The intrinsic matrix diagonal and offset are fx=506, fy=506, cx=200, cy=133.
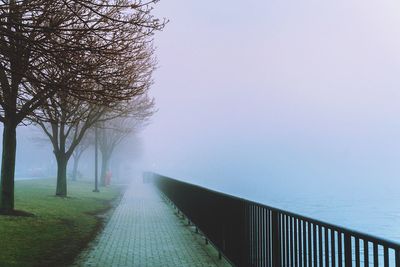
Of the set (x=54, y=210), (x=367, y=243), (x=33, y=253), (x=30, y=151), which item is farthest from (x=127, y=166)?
(x=367, y=243)

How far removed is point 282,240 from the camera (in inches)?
237

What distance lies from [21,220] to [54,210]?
404 centimetres

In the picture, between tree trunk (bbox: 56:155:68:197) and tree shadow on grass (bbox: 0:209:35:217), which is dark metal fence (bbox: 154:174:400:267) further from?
tree trunk (bbox: 56:155:68:197)

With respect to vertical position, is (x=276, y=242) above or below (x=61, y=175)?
below

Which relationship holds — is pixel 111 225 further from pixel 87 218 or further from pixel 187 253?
pixel 187 253

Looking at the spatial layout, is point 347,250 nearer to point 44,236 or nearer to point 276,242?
point 276,242

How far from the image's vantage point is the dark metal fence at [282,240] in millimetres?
4160

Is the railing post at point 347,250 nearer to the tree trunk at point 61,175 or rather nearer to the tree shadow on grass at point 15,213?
the tree shadow on grass at point 15,213

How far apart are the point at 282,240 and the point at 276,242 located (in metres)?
0.22

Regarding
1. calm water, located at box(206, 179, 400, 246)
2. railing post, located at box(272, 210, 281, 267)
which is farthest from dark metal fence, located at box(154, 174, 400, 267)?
calm water, located at box(206, 179, 400, 246)

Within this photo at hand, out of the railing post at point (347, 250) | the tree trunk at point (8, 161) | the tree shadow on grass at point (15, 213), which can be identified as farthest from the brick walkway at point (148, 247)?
the railing post at point (347, 250)

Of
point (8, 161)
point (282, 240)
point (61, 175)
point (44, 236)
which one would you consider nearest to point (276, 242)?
point (282, 240)

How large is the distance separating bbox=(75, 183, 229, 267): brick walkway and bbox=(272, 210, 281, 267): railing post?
2853 millimetres

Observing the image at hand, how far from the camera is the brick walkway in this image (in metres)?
9.33
